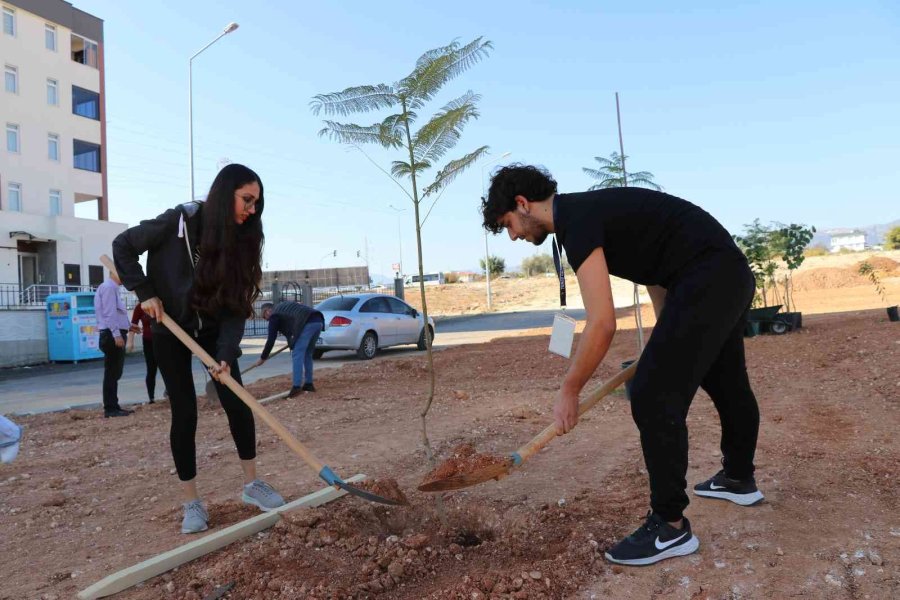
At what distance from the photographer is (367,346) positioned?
47.9ft

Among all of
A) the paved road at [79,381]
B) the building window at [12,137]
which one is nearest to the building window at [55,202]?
the building window at [12,137]

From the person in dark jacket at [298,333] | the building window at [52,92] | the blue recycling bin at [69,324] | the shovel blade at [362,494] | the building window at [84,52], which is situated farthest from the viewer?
the building window at [84,52]

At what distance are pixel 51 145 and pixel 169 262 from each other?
2634 cm

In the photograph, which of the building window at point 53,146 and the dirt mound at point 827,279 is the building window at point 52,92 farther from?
the dirt mound at point 827,279

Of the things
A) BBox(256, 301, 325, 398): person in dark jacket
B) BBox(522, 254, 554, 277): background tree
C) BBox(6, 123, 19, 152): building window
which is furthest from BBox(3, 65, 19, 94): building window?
BBox(522, 254, 554, 277): background tree

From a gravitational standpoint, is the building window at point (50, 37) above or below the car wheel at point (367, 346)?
above

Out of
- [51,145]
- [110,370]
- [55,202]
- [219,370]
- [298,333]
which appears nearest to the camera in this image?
[219,370]

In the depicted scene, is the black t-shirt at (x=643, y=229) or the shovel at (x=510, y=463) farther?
the shovel at (x=510, y=463)

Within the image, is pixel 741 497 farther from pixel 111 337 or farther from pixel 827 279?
pixel 827 279

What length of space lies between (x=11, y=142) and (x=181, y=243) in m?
25.4

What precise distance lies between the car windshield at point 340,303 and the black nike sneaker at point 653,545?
40.3ft

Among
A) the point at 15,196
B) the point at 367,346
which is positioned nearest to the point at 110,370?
the point at 367,346

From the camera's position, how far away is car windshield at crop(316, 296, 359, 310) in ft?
47.6

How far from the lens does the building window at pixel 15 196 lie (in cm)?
2364
